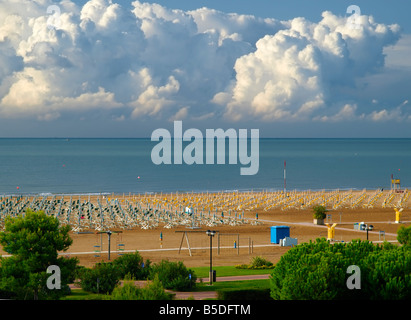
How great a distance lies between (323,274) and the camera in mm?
21688

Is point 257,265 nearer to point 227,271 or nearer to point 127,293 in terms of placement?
point 227,271

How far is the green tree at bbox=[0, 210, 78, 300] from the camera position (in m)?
26.4

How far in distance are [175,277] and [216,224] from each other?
2518 centimetres

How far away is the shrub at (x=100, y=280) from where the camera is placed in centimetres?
2919

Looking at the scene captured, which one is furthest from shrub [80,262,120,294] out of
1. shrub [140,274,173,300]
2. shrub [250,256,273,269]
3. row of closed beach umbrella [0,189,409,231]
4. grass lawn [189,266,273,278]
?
row of closed beach umbrella [0,189,409,231]

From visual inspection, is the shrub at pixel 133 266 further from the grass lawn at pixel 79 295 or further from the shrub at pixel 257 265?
the shrub at pixel 257 265

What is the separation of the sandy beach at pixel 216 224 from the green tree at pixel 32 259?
1032 cm

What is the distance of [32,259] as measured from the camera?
26.9 metres

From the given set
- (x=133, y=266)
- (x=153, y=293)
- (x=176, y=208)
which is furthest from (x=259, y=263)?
(x=176, y=208)

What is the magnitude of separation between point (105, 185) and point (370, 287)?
312 feet

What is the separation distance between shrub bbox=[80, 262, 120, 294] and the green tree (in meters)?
1.20
